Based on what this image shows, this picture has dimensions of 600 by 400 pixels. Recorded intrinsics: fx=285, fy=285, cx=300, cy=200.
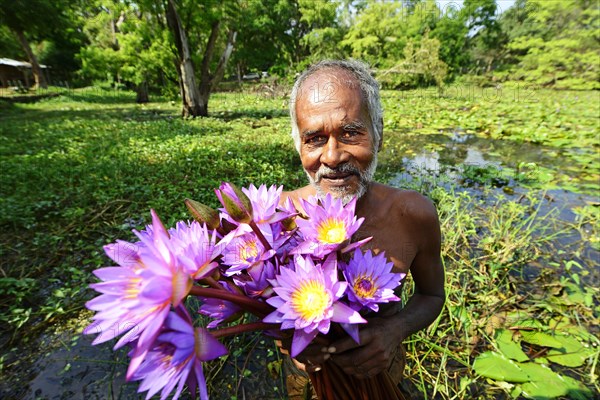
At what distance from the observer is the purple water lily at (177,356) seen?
486 millimetres

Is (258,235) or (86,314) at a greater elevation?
(258,235)

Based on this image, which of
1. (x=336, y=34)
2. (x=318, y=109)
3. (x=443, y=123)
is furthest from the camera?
(x=336, y=34)

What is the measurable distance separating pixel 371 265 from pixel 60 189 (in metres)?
5.18

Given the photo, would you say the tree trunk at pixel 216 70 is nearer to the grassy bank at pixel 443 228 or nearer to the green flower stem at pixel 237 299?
the grassy bank at pixel 443 228

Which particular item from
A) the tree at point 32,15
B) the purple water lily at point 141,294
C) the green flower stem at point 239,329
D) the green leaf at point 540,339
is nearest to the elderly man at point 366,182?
the green flower stem at point 239,329

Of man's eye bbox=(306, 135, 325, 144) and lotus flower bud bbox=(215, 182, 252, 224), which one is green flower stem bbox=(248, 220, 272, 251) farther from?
man's eye bbox=(306, 135, 325, 144)

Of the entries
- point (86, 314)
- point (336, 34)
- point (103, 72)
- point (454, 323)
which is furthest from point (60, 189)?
point (336, 34)

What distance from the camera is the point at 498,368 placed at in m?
1.85

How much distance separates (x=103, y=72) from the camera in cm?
1188

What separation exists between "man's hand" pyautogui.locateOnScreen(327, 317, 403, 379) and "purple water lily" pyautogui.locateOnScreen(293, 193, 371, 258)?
272 mm

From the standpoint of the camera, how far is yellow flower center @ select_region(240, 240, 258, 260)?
2.34 feet

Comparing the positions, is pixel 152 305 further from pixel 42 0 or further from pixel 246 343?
pixel 42 0

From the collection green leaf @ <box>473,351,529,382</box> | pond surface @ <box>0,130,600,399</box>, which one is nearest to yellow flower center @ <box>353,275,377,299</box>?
pond surface @ <box>0,130,600,399</box>

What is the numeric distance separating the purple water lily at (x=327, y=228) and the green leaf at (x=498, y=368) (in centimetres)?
190
